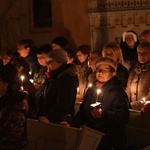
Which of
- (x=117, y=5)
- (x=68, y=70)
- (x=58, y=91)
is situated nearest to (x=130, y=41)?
(x=68, y=70)

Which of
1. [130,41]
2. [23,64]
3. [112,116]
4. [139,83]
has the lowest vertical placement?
[112,116]

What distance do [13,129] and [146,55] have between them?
2381 mm

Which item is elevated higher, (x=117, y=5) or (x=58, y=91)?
(x=117, y=5)

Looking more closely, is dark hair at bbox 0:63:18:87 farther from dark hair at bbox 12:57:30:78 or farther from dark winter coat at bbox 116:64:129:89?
dark hair at bbox 12:57:30:78

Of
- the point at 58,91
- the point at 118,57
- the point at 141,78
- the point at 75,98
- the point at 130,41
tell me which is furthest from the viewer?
the point at 130,41

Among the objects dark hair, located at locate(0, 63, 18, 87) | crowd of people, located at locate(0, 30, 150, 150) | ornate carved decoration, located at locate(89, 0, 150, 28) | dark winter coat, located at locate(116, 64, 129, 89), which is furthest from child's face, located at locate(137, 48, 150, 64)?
ornate carved decoration, located at locate(89, 0, 150, 28)

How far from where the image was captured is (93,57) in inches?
261

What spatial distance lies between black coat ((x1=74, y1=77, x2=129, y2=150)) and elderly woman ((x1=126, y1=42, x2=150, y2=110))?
1083 millimetres

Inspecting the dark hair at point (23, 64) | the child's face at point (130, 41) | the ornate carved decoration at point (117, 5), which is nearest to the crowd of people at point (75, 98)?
the dark hair at point (23, 64)

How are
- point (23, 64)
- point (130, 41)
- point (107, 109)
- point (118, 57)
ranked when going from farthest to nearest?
point (130, 41), point (23, 64), point (118, 57), point (107, 109)

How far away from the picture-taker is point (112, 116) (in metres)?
4.70

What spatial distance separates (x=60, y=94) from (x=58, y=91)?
5 cm

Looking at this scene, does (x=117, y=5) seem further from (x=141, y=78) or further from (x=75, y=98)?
(x=75, y=98)

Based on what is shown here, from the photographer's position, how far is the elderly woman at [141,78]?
19.5 feet
